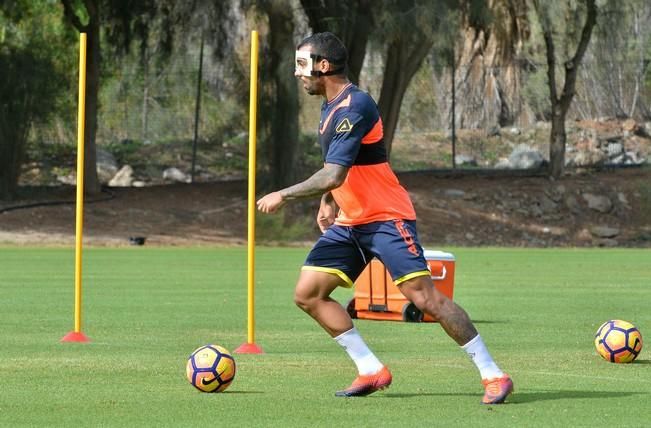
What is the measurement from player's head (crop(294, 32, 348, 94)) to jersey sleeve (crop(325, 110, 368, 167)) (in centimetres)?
37

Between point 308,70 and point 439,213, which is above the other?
point 308,70

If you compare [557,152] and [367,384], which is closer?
[367,384]

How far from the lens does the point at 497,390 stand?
8781 mm

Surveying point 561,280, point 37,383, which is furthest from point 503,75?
point 37,383

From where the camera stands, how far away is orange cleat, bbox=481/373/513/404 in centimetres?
877

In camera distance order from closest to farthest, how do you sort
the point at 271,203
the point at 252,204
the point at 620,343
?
1. the point at 271,203
2. the point at 620,343
3. the point at 252,204

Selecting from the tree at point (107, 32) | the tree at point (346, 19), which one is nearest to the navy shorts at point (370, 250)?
the tree at point (346, 19)

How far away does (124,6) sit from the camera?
121 feet

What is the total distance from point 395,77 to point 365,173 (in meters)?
27.2

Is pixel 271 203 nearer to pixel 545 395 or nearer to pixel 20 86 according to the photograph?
pixel 545 395

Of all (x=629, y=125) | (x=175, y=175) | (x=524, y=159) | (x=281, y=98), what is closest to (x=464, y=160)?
(x=524, y=159)

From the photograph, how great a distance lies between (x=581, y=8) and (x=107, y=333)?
27.7 meters

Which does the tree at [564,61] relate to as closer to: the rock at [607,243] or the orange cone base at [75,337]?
the rock at [607,243]

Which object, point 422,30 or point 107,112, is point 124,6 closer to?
point 107,112
